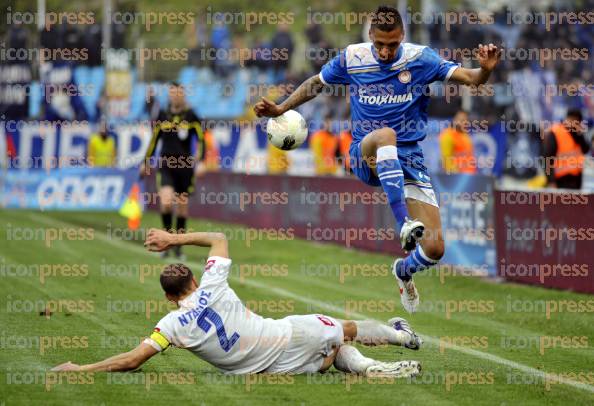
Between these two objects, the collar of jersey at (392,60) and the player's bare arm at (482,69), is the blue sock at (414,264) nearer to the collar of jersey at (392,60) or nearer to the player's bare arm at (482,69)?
the player's bare arm at (482,69)

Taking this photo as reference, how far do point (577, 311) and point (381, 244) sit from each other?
6.77m

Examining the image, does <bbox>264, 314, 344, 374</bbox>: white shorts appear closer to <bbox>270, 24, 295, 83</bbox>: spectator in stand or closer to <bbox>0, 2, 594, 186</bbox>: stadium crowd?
<bbox>0, 2, 594, 186</bbox>: stadium crowd

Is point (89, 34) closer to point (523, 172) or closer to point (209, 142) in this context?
point (209, 142)

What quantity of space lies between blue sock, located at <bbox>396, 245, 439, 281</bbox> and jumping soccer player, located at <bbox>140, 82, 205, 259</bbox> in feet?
27.1

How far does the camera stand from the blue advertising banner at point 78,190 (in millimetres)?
30844

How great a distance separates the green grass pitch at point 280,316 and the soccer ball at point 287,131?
220cm

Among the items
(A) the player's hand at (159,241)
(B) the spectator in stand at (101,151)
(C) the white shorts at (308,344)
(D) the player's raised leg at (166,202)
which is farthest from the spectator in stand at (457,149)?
(A) the player's hand at (159,241)

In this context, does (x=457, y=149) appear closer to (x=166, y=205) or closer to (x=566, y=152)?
(x=566, y=152)

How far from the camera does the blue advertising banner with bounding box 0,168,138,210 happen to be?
3084cm

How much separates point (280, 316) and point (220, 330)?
4349 millimetres

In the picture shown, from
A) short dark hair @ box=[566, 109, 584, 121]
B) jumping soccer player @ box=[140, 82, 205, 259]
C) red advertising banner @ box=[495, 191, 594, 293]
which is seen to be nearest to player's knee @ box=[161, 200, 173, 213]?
jumping soccer player @ box=[140, 82, 205, 259]

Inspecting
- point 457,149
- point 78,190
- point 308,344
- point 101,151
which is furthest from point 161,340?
point 101,151

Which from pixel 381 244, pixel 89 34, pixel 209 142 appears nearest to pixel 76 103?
pixel 89 34

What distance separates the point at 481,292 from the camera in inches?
633
